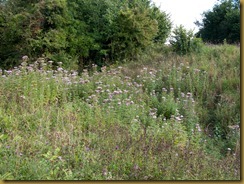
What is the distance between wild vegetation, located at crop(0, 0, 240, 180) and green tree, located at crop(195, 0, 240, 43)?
142 inches

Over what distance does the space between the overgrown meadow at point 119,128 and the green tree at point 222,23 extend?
5976mm

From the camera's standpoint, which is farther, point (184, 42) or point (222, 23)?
point (222, 23)

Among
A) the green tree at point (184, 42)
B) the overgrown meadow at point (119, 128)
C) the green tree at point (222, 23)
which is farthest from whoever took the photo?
the green tree at point (222, 23)

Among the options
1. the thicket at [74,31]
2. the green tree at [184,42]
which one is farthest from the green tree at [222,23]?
the thicket at [74,31]

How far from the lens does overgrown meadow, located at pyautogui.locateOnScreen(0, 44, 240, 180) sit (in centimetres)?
322

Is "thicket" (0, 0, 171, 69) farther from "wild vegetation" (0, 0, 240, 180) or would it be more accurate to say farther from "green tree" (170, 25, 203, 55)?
"green tree" (170, 25, 203, 55)

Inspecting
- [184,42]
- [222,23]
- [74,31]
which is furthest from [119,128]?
[222,23]

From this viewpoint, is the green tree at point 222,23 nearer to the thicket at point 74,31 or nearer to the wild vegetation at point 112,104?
the thicket at point 74,31

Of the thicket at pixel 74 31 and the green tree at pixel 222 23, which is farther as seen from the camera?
the green tree at pixel 222 23

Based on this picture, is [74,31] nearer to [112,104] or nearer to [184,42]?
[184,42]

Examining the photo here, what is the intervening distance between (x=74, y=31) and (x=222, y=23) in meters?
6.79

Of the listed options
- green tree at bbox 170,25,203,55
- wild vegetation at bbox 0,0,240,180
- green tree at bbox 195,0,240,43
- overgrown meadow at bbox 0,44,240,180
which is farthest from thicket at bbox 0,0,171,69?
overgrown meadow at bbox 0,44,240,180

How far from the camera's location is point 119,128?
4137mm

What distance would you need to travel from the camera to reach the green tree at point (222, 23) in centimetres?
1247
